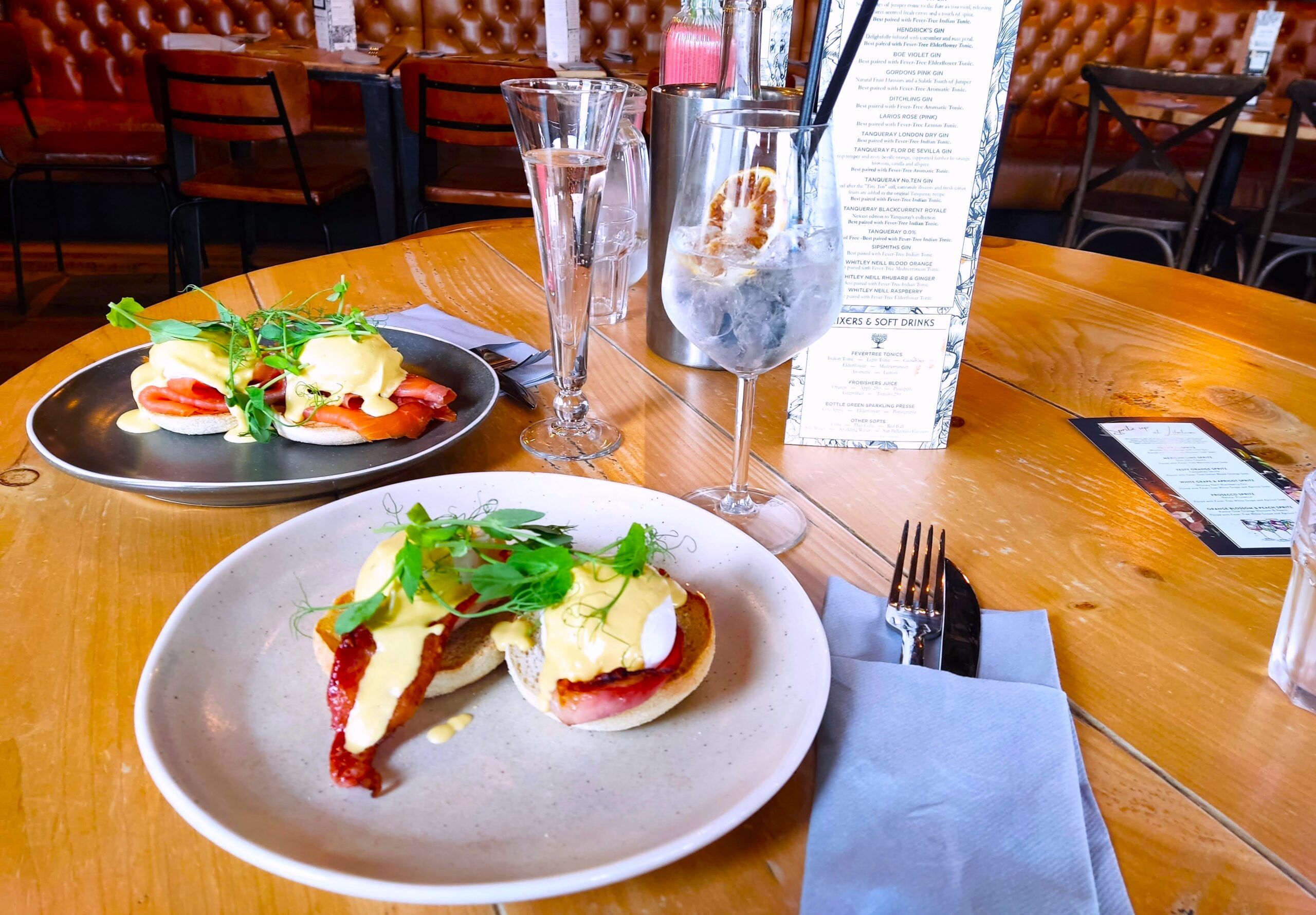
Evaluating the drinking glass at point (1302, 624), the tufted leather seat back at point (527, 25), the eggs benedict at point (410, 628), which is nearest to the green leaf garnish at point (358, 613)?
the eggs benedict at point (410, 628)

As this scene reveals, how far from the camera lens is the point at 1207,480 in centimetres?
91

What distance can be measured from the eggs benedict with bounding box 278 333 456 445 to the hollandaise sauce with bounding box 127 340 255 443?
0.14 feet

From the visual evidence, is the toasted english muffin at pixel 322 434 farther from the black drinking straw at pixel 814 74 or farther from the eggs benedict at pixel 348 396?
the black drinking straw at pixel 814 74

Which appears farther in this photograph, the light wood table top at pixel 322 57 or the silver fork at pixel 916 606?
the light wood table top at pixel 322 57

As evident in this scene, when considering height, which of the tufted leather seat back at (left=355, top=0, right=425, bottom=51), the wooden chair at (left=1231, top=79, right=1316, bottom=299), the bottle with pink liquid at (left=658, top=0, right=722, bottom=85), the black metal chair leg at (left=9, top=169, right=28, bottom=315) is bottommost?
the black metal chair leg at (left=9, top=169, right=28, bottom=315)

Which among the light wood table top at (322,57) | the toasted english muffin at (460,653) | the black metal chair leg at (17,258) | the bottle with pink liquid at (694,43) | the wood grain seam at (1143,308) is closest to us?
the toasted english muffin at (460,653)

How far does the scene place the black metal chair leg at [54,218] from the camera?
385cm

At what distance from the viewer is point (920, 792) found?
0.52 metres

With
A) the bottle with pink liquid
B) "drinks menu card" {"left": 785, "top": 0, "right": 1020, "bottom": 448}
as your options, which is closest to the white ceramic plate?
"drinks menu card" {"left": 785, "top": 0, "right": 1020, "bottom": 448}

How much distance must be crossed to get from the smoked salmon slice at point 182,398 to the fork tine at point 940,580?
674 mm

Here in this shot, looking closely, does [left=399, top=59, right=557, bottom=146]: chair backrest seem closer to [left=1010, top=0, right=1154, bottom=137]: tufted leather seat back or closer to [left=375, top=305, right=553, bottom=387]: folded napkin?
[left=375, top=305, right=553, bottom=387]: folded napkin

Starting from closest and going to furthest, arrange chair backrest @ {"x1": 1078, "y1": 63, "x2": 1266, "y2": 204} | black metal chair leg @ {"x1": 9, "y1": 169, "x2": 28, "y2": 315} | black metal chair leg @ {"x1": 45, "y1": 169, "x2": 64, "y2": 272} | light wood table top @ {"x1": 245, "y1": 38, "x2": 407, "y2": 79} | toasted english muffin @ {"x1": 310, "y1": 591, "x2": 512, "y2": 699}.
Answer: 1. toasted english muffin @ {"x1": 310, "y1": 591, "x2": 512, "y2": 699}
2. chair backrest @ {"x1": 1078, "y1": 63, "x2": 1266, "y2": 204}
3. light wood table top @ {"x1": 245, "y1": 38, "x2": 407, "y2": 79}
4. black metal chair leg @ {"x1": 9, "y1": 169, "x2": 28, "y2": 315}
5. black metal chair leg @ {"x1": 45, "y1": 169, "x2": 64, "y2": 272}

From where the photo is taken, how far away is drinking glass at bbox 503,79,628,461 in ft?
2.87

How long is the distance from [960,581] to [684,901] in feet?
1.14
